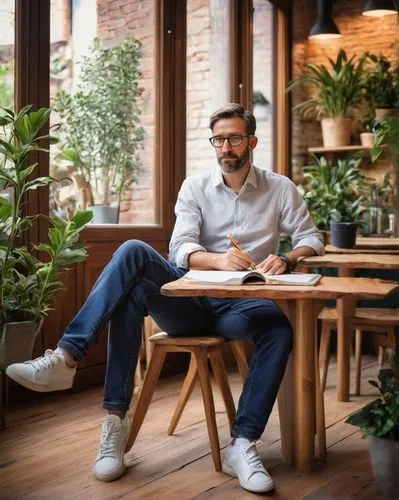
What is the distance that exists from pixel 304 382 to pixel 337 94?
3.65 meters

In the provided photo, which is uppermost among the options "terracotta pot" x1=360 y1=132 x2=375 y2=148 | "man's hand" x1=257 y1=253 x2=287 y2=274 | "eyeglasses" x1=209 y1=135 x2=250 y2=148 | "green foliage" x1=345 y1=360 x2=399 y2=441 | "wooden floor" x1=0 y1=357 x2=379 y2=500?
"terracotta pot" x1=360 y1=132 x2=375 y2=148

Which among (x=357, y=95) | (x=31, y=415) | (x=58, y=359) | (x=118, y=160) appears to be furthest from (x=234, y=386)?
(x=357, y=95)

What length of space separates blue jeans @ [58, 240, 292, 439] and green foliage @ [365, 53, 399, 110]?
133 inches

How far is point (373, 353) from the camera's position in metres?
5.09

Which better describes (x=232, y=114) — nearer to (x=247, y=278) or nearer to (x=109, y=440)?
(x=247, y=278)

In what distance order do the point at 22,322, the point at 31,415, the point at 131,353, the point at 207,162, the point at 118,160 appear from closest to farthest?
the point at 131,353 < the point at 22,322 < the point at 31,415 < the point at 118,160 < the point at 207,162

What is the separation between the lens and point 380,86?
18.4ft

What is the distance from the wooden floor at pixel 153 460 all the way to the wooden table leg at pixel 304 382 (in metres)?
0.09

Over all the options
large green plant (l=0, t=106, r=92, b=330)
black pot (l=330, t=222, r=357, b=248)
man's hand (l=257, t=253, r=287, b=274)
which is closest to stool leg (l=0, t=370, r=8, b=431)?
large green plant (l=0, t=106, r=92, b=330)

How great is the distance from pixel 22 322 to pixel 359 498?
1.50m

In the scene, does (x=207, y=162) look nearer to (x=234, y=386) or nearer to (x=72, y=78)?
(x=72, y=78)

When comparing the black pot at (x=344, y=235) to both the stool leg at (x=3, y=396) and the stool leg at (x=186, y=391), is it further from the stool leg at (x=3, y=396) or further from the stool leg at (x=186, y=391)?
the stool leg at (x=3, y=396)

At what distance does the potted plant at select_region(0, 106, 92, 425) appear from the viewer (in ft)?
9.46

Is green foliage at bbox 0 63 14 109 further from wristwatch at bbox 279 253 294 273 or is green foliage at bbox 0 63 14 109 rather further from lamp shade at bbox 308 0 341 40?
lamp shade at bbox 308 0 341 40
